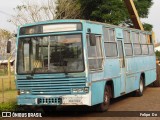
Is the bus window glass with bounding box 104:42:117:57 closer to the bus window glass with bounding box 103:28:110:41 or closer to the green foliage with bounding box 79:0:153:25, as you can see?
the bus window glass with bounding box 103:28:110:41

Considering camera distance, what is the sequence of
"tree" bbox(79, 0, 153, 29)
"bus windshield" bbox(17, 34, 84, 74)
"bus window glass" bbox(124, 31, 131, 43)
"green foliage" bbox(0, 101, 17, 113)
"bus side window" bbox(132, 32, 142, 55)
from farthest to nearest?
"tree" bbox(79, 0, 153, 29)
"bus side window" bbox(132, 32, 142, 55)
"bus window glass" bbox(124, 31, 131, 43)
"green foliage" bbox(0, 101, 17, 113)
"bus windshield" bbox(17, 34, 84, 74)

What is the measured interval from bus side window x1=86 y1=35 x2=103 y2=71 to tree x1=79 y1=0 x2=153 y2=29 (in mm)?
25591

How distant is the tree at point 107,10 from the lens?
39000 millimetres

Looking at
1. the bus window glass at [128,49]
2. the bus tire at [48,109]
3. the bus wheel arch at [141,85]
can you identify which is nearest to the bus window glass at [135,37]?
the bus window glass at [128,49]

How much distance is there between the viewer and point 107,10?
40.1 metres

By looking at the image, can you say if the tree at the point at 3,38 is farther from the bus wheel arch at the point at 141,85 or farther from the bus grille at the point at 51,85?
the bus grille at the point at 51,85

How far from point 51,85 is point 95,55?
1.66 m

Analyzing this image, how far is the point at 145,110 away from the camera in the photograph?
43.8ft

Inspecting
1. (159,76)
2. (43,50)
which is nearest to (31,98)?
(43,50)

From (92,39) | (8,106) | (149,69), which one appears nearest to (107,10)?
(149,69)

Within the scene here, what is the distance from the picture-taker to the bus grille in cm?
1176

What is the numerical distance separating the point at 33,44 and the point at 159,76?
12.6 meters

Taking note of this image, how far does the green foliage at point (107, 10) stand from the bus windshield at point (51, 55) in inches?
1043

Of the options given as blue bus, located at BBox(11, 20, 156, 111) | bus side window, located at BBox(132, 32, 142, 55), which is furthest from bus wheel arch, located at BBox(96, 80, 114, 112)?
bus side window, located at BBox(132, 32, 142, 55)
